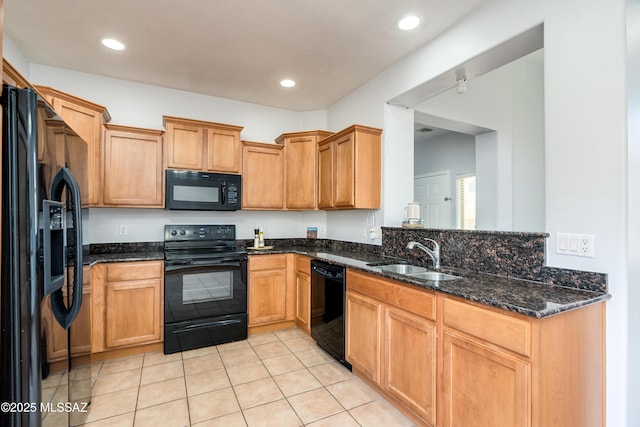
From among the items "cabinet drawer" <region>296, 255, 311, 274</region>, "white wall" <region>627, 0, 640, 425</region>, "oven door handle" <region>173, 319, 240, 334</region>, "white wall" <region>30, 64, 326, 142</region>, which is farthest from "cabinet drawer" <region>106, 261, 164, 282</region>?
"white wall" <region>627, 0, 640, 425</region>

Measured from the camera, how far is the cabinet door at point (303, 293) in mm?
3156

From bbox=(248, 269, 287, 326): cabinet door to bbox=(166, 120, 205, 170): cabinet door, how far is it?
4.32ft

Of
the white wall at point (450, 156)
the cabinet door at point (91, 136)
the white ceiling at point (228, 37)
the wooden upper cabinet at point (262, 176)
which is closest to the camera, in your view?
the white ceiling at point (228, 37)

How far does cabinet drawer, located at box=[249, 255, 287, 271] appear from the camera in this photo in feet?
10.7

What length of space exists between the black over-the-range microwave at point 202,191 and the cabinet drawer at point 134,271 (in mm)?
630

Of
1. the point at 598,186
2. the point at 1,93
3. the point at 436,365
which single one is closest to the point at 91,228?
the point at 1,93

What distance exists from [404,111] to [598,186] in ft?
6.30

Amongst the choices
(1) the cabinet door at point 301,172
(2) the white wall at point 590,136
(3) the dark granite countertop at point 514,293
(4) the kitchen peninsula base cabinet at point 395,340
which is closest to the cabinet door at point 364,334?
(4) the kitchen peninsula base cabinet at point 395,340

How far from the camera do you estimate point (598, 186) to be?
1.58 meters

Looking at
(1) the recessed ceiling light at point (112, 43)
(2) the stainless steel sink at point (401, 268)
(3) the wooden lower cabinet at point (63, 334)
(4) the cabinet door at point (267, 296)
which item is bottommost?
(4) the cabinet door at point (267, 296)

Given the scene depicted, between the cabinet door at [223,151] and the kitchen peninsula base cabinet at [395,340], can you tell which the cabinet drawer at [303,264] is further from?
the cabinet door at [223,151]

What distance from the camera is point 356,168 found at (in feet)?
10.0

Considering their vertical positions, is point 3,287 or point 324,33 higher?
point 324,33

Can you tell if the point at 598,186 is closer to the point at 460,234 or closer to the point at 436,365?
the point at 460,234
